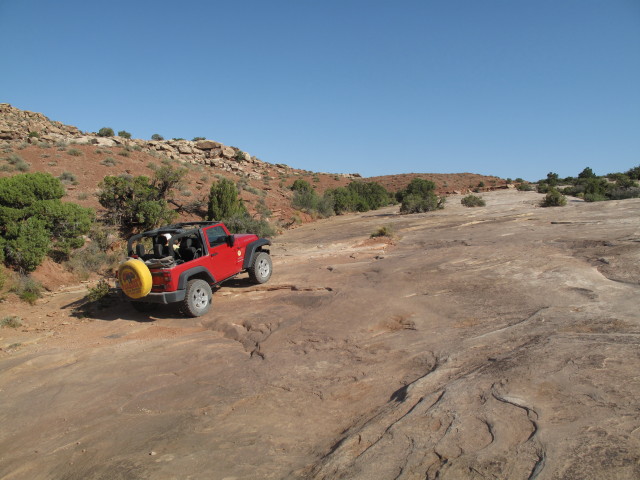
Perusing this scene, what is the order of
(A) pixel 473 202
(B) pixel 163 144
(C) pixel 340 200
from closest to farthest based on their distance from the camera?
(A) pixel 473 202, (C) pixel 340 200, (B) pixel 163 144

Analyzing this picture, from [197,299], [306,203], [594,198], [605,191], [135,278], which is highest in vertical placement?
[306,203]

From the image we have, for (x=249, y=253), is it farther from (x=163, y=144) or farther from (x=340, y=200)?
(x=163, y=144)

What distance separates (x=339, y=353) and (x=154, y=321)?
4.27m

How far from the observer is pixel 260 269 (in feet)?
32.3

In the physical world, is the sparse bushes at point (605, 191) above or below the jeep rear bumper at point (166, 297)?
above

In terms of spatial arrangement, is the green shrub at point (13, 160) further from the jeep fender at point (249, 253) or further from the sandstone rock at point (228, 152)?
the sandstone rock at point (228, 152)

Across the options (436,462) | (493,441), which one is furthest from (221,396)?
(493,441)

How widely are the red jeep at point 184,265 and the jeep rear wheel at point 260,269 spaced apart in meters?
0.03

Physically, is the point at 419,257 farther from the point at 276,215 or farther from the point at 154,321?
the point at 276,215

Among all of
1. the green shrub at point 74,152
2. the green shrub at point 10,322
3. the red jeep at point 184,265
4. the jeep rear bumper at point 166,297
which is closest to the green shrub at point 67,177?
the green shrub at point 74,152

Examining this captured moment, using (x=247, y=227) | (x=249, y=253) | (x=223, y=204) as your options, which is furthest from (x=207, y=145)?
(x=249, y=253)

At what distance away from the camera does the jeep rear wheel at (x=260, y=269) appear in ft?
31.6

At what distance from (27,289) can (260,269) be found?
571cm

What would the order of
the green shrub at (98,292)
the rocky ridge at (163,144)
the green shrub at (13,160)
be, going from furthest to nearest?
the rocky ridge at (163,144) → the green shrub at (13,160) → the green shrub at (98,292)
